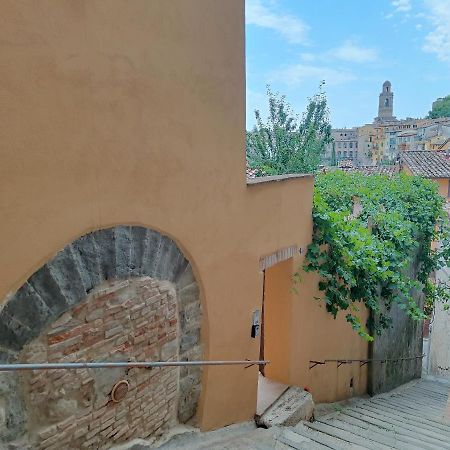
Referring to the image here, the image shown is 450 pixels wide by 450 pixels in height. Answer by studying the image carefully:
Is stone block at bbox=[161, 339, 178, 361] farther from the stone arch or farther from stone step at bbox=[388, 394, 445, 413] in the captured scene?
stone step at bbox=[388, 394, 445, 413]

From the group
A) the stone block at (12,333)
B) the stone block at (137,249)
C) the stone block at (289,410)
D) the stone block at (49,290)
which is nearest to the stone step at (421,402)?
the stone block at (289,410)

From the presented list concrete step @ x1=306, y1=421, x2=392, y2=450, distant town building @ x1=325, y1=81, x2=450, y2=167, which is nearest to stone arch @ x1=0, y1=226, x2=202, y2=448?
concrete step @ x1=306, y1=421, x2=392, y2=450

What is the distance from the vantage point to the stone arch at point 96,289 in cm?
224

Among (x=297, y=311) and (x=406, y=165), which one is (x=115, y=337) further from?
(x=406, y=165)

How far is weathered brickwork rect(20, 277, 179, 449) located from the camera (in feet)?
8.01

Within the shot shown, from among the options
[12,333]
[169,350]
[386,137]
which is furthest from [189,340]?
[386,137]

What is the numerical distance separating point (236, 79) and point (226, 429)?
334 centimetres

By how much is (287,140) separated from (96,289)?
438 inches

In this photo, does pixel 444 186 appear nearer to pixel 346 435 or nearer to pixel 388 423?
pixel 388 423

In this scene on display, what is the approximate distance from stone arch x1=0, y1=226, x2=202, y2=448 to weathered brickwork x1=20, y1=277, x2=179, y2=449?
0.04m

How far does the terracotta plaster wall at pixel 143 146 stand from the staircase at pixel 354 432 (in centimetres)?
25

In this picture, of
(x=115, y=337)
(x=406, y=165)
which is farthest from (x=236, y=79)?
(x=406, y=165)

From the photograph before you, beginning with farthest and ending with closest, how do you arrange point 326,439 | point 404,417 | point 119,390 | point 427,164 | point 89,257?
1. point 427,164
2. point 404,417
3. point 326,439
4. point 119,390
5. point 89,257

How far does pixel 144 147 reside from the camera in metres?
2.94
